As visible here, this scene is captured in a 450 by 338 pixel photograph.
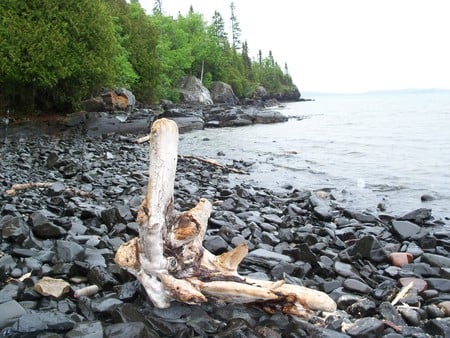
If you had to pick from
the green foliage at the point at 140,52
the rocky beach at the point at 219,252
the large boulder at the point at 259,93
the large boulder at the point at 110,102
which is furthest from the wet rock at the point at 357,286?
the large boulder at the point at 259,93

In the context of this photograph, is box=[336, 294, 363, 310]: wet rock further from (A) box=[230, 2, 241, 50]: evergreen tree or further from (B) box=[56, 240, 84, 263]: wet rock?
(A) box=[230, 2, 241, 50]: evergreen tree

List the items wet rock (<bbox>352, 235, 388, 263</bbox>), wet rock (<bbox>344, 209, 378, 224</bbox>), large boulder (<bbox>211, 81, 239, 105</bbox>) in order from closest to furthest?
wet rock (<bbox>352, 235, 388, 263</bbox>)
wet rock (<bbox>344, 209, 378, 224</bbox>)
large boulder (<bbox>211, 81, 239, 105</bbox>)

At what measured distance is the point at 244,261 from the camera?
184 inches

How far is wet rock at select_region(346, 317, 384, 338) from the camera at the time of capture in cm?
315

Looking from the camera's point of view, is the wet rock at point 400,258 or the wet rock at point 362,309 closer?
the wet rock at point 362,309

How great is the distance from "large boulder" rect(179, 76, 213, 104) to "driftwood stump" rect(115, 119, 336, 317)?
5028cm

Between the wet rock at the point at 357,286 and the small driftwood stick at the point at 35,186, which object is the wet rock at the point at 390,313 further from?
the small driftwood stick at the point at 35,186

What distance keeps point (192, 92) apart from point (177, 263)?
52.7 metres

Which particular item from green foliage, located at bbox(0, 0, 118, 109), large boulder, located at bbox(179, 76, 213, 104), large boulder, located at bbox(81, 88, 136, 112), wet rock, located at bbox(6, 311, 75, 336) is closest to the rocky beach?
wet rock, located at bbox(6, 311, 75, 336)

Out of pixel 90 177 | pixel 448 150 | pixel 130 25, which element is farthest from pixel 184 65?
pixel 90 177

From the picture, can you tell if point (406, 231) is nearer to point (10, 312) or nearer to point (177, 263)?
point (177, 263)

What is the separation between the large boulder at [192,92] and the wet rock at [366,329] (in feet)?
167

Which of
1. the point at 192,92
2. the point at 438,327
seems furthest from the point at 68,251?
the point at 192,92

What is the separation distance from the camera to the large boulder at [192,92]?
53562mm
